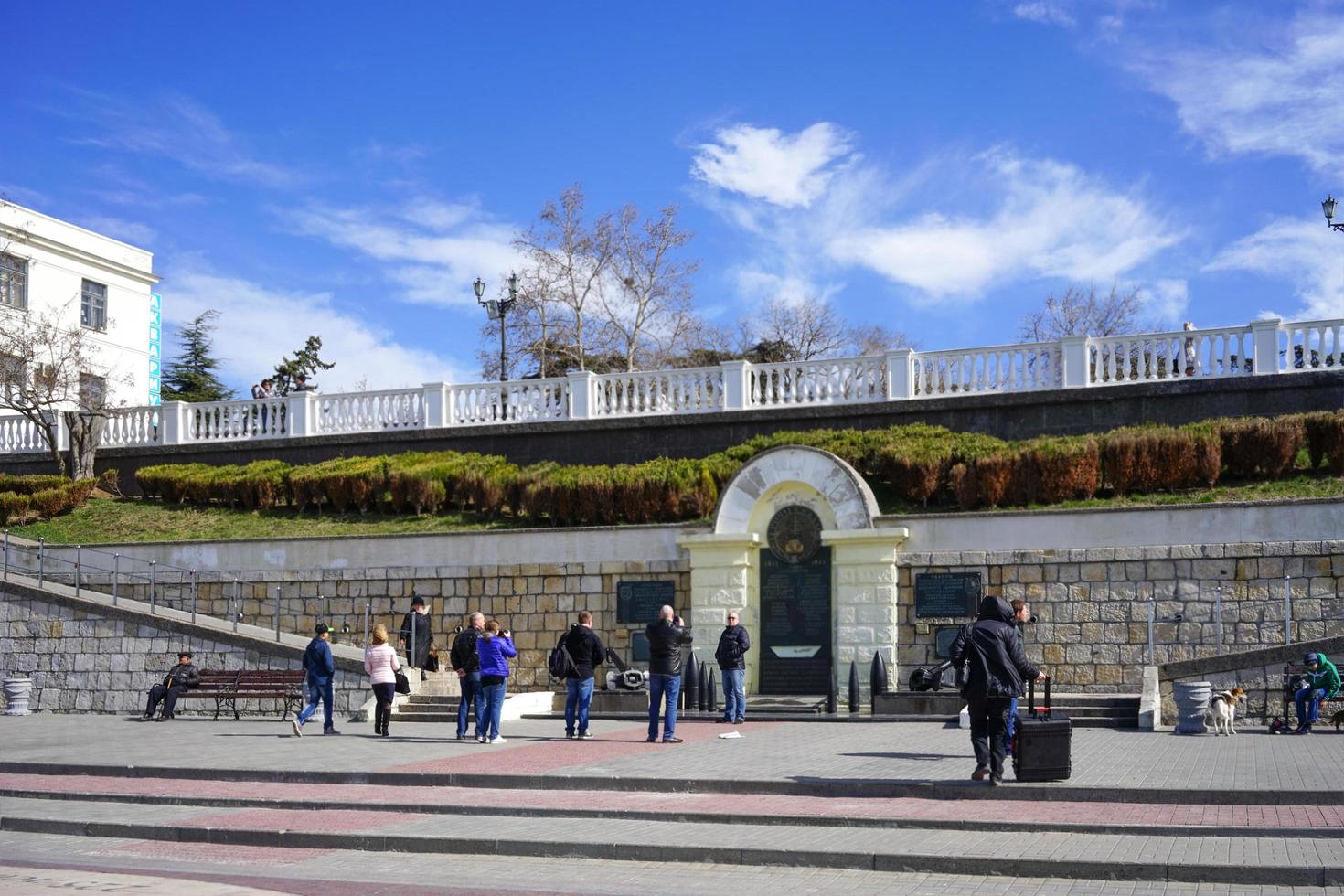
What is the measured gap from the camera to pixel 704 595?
71.4 feet

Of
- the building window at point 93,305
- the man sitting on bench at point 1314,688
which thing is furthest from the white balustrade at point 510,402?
the building window at point 93,305

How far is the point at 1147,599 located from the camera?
64.2 ft

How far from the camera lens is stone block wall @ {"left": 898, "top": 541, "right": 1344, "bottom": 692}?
18812mm

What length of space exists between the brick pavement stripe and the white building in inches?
1062

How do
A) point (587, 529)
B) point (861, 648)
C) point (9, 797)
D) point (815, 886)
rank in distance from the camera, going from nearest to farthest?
point (815, 886)
point (9, 797)
point (861, 648)
point (587, 529)

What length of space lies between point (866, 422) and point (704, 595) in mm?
5085

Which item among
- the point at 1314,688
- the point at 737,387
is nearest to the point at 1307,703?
the point at 1314,688

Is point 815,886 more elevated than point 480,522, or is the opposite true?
point 480,522

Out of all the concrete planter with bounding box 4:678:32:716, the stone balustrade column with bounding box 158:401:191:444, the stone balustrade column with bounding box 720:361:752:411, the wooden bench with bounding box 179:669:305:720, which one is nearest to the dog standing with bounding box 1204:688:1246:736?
the stone balustrade column with bounding box 720:361:752:411

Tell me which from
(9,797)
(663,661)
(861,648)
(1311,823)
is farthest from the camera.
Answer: (861,648)

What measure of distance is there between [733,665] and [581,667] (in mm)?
2337

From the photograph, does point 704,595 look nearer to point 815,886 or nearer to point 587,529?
point 587,529

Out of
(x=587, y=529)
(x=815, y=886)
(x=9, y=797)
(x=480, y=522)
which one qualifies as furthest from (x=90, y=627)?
(x=815, y=886)

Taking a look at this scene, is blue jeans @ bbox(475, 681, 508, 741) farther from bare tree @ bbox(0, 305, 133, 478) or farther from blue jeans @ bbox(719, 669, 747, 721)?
bare tree @ bbox(0, 305, 133, 478)
